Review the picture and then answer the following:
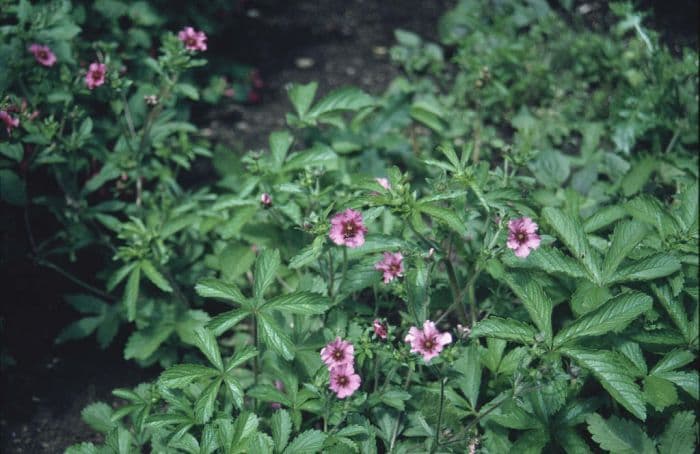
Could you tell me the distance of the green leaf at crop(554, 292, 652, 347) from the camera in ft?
5.76

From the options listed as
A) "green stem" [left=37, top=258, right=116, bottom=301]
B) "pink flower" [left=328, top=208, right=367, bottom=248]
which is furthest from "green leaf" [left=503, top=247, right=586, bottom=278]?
"green stem" [left=37, top=258, right=116, bottom=301]

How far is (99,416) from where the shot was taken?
219 cm

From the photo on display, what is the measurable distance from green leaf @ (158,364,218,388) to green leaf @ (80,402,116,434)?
1.68 ft

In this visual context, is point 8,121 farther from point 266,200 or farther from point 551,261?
point 551,261

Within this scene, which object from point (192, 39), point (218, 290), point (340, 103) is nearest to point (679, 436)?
point (218, 290)

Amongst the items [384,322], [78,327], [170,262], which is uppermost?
[384,322]

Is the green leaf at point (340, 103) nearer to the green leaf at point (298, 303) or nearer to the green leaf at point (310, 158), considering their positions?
the green leaf at point (310, 158)

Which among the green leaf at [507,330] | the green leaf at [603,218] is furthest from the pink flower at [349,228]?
the green leaf at [603,218]

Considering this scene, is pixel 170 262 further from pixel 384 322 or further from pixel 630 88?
pixel 630 88

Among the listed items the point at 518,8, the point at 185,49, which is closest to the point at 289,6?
the point at 518,8

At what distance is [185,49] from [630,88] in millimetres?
2488

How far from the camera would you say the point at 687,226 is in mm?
2182

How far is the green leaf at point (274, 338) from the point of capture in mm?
1823

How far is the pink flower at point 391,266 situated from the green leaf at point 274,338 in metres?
0.36
